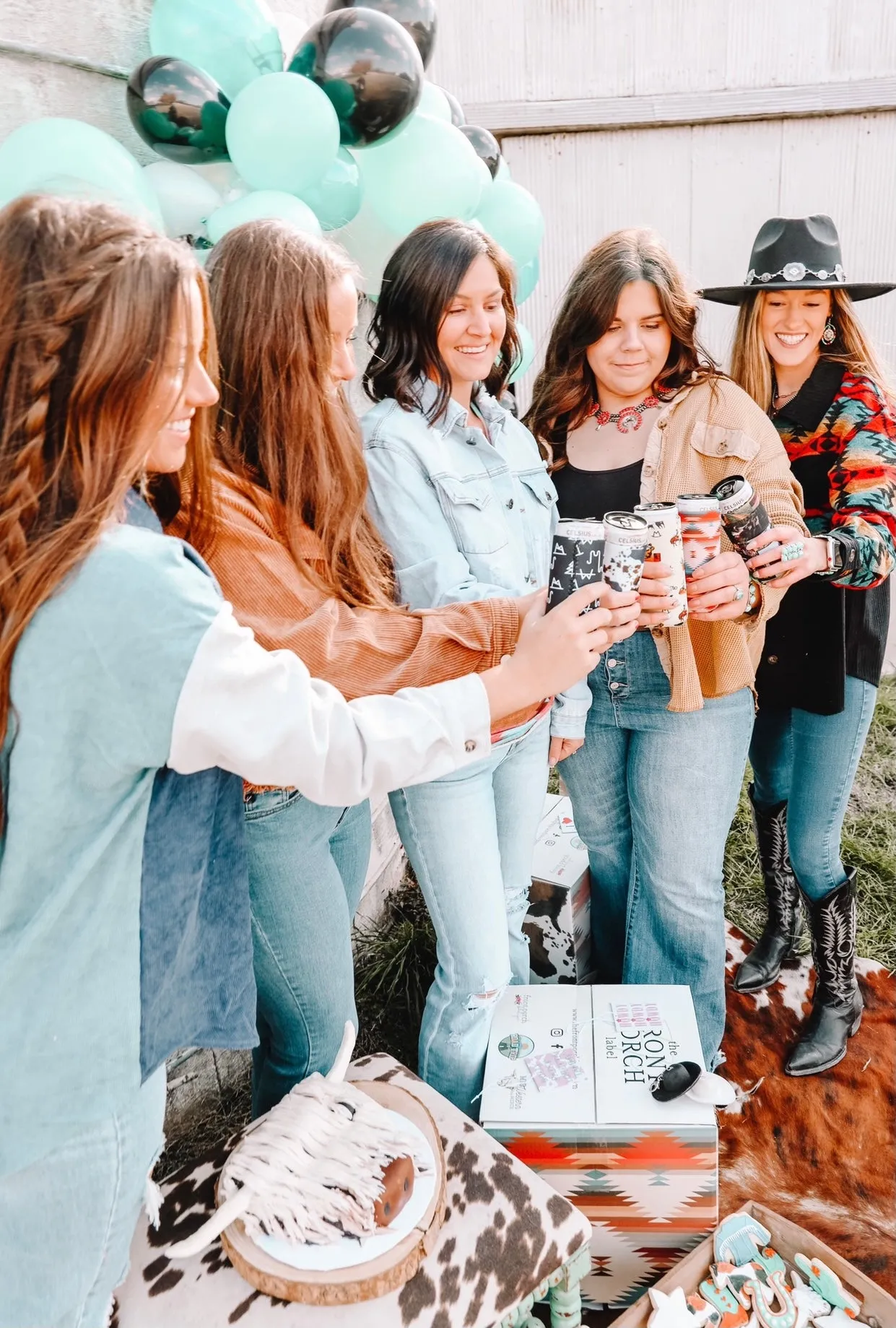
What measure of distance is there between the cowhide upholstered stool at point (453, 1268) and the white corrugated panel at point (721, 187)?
3721 millimetres

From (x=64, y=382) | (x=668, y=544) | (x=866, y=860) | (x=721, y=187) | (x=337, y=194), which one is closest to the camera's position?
(x=64, y=382)

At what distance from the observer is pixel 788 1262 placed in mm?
1556

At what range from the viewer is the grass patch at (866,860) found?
9.15 ft

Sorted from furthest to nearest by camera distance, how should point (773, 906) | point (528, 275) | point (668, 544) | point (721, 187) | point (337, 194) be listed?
point (721, 187)
point (528, 275)
point (773, 906)
point (337, 194)
point (668, 544)

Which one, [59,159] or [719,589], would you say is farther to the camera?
[719,589]

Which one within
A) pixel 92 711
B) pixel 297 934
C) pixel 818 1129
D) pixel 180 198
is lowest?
pixel 818 1129

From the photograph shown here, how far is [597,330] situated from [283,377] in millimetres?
859

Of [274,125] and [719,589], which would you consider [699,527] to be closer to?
[719,589]

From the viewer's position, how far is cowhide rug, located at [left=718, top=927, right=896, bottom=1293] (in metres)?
1.90

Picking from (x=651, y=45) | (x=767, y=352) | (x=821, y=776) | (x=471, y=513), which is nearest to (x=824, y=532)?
(x=767, y=352)

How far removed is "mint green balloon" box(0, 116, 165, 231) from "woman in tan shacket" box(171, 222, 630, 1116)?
259 millimetres

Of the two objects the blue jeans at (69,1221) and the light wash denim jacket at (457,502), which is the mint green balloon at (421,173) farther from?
the blue jeans at (69,1221)

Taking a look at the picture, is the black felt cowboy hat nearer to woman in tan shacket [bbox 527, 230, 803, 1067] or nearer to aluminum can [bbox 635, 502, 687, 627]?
woman in tan shacket [bbox 527, 230, 803, 1067]

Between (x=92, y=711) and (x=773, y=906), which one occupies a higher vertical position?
(x=92, y=711)
